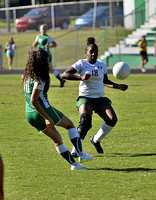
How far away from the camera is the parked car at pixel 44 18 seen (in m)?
40.8

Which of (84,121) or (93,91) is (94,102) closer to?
(93,91)

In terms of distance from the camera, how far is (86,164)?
820cm

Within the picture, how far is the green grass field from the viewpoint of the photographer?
664 cm

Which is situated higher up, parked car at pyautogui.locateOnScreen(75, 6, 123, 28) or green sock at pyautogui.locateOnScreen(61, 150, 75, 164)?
parked car at pyautogui.locateOnScreen(75, 6, 123, 28)

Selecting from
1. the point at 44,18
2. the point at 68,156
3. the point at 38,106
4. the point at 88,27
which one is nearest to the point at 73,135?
the point at 68,156

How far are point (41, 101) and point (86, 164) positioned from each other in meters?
1.37

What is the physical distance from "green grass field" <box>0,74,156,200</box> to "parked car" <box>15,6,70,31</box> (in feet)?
89.8

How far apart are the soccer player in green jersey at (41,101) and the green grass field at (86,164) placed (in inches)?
20.1

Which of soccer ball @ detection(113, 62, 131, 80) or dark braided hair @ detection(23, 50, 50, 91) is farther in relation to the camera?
soccer ball @ detection(113, 62, 131, 80)

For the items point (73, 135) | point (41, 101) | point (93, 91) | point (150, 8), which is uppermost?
point (150, 8)

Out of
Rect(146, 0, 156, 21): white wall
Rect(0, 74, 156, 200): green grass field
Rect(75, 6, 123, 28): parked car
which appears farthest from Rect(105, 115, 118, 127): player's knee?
Rect(146, 0, 156, 21): white wall

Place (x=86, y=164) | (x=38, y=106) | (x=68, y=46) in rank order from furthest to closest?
1. (x=68, y=46)
2. (x=86, y=164)
3. (x=38, y=106)

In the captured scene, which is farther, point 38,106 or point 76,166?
point 76,166

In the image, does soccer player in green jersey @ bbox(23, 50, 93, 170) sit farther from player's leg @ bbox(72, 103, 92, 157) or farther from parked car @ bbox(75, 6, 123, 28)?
parked car @ bbox(75, 6, 123, 28)
